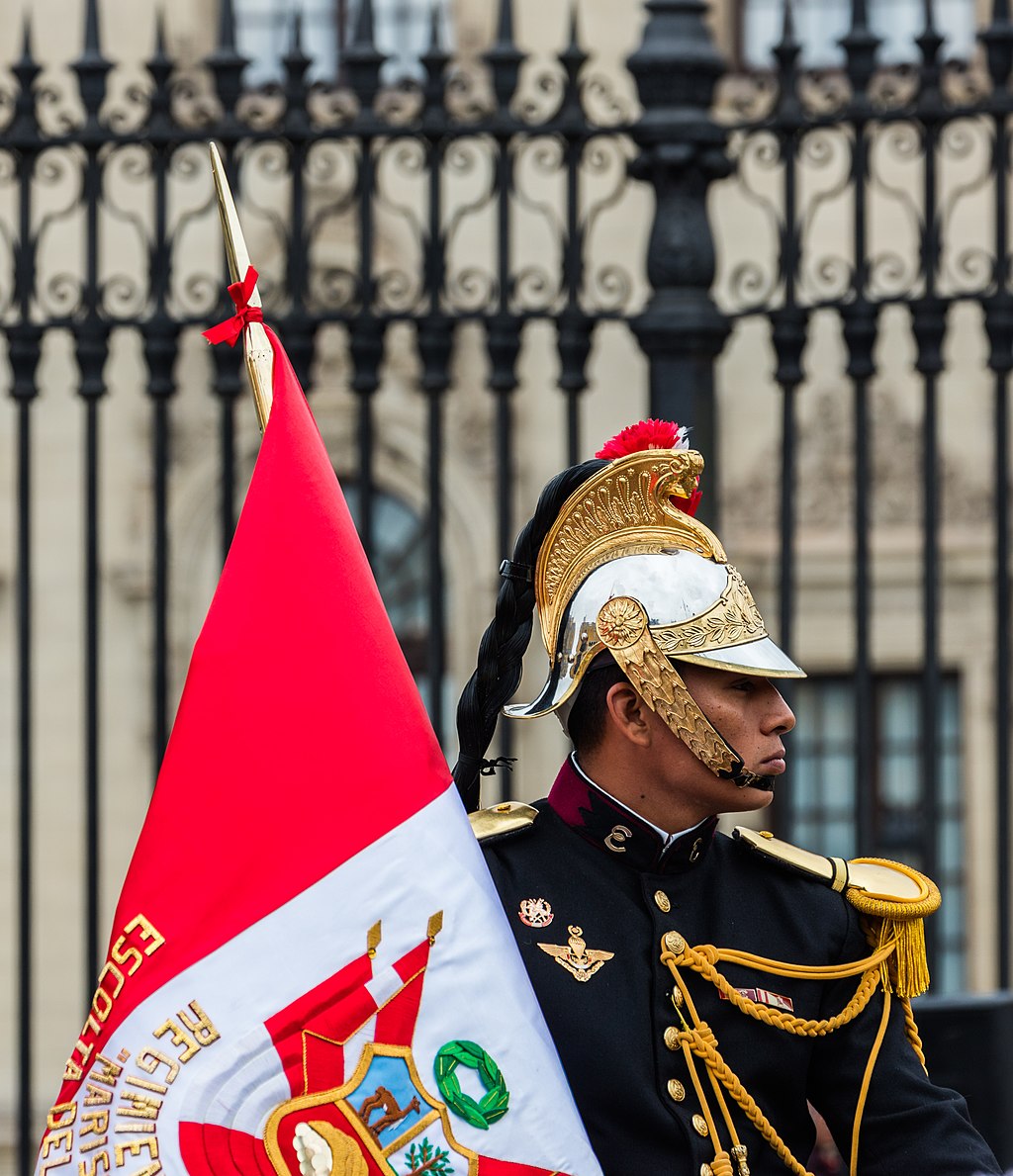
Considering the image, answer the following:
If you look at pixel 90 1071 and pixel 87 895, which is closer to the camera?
pixel 90 1071

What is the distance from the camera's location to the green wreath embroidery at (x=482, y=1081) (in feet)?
9.02

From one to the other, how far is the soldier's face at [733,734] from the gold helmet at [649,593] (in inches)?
0.7

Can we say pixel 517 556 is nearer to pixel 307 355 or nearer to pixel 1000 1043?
pixel 1000 1043

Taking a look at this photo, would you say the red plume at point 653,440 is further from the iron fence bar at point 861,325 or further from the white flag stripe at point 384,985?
the iron fence bar at point 861,325

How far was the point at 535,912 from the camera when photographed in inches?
116

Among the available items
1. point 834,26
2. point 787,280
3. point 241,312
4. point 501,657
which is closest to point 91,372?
→ point 787,280

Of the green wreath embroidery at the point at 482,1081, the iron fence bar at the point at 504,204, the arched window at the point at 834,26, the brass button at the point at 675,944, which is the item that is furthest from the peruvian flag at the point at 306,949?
the arched window at the point at 834,26

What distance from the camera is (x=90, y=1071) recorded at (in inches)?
109

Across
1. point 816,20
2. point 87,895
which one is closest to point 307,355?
point 87,895

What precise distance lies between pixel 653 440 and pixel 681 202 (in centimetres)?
259

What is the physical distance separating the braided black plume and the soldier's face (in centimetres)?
30

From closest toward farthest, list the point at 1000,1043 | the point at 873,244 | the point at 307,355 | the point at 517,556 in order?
the point at 517,556, the point at 1000,1043, the point at 307,355, the point at 873,244

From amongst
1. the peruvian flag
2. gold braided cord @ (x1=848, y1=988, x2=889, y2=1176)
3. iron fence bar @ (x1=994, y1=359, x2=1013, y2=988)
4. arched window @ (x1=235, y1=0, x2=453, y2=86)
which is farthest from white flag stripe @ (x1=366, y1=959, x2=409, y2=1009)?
arched window @ (x1=235, y1=0, x2=453, y2=86)

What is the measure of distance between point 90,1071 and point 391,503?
8104 millimetres
